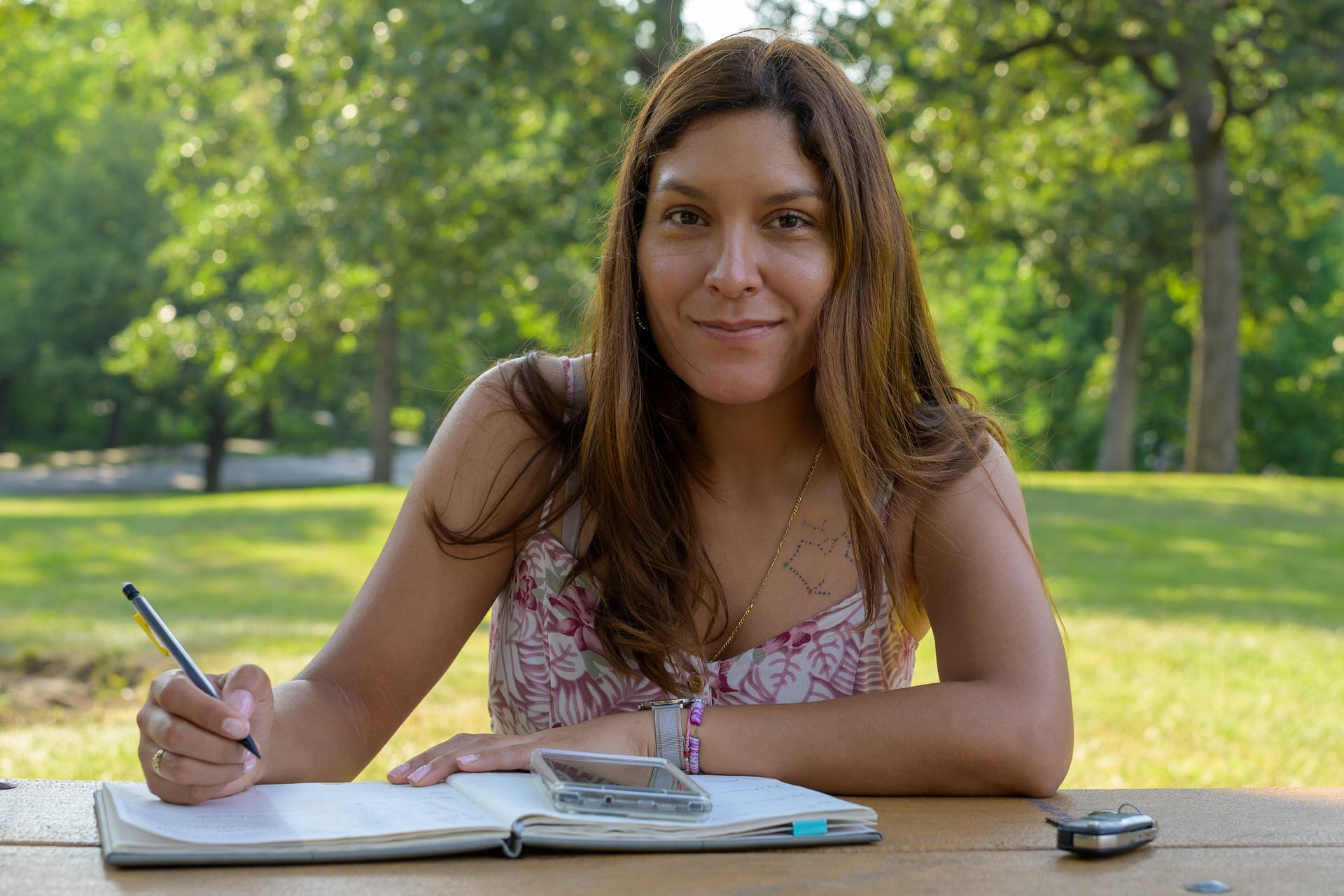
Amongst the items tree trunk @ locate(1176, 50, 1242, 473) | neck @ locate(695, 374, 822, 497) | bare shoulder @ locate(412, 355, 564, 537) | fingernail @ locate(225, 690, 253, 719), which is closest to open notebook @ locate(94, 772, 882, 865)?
fingernail @ locate(225, 690, 253, 719)

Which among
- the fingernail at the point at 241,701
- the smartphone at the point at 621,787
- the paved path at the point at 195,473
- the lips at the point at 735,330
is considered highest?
the lips at the point at 735,330

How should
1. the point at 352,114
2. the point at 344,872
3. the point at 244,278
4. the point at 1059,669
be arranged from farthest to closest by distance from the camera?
the point at 244,278
the point at 352,114
the point at 1059,669
the point at 344,872

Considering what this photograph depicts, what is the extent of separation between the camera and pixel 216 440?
29.5 metres

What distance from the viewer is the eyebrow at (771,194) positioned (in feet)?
7.00

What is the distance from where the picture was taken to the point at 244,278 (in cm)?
2208

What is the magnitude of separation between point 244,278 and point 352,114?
919 cm

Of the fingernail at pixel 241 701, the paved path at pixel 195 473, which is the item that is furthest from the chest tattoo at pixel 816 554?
the paved path at pixel 195 473

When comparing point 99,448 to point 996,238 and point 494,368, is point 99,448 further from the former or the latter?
point 494,368

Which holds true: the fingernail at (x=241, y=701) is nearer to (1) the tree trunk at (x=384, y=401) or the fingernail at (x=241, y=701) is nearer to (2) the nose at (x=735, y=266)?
(2) the nose at (x=735, y=266)

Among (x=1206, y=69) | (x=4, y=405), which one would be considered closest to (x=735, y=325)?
(x=1206, y=69)

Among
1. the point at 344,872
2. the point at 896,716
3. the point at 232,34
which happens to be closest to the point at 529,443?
the point at 896,716

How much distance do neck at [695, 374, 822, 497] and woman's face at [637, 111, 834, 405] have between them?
24 centimetres

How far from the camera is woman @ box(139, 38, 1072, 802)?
2143 millimetres

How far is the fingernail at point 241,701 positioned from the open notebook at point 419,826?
105 millimetres
